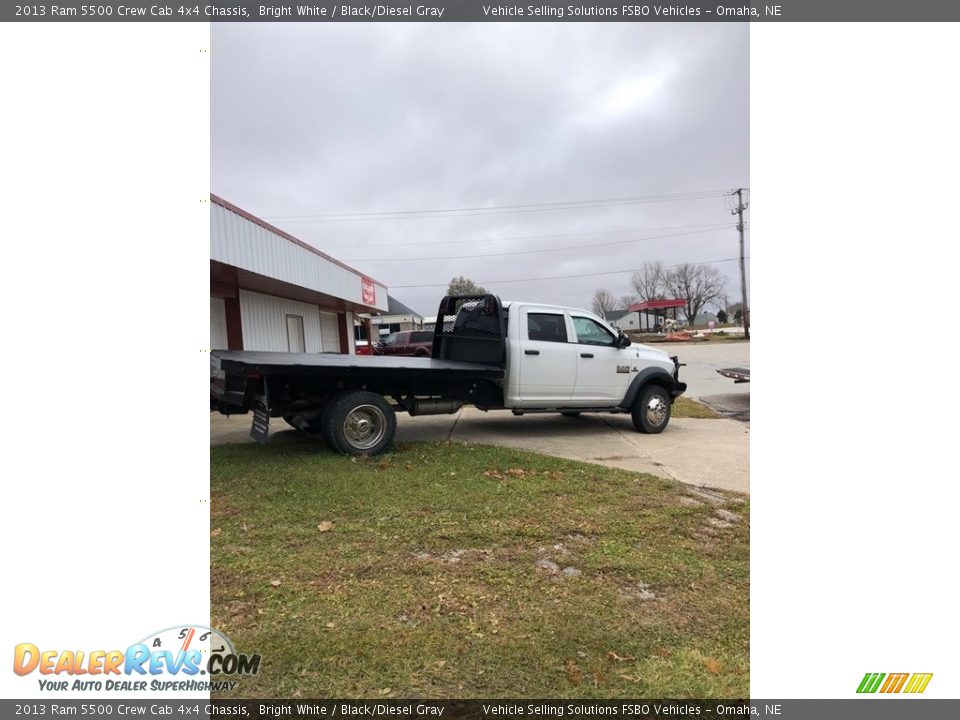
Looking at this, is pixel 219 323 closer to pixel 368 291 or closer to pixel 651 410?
pixel 368 291

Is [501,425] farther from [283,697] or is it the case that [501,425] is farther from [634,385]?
[283,697]

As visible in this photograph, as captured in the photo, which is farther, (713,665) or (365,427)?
(365,427)

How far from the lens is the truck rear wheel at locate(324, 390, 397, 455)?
589 centimetres

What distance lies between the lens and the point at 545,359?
286 inches

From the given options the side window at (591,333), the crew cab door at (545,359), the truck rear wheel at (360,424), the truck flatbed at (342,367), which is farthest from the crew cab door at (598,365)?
the truck rear wheel at (360,424)

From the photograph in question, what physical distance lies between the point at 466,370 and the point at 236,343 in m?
8.91

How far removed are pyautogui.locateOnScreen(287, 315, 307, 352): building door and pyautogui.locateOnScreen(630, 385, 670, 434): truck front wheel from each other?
40.3 ft

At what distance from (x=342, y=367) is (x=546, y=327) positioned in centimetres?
298

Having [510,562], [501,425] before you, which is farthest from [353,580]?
[501,425]

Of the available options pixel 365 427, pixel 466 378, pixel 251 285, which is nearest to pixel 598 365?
pixel 466 378

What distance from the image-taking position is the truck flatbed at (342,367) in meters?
5.37

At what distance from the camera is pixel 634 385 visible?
26.1 ft
